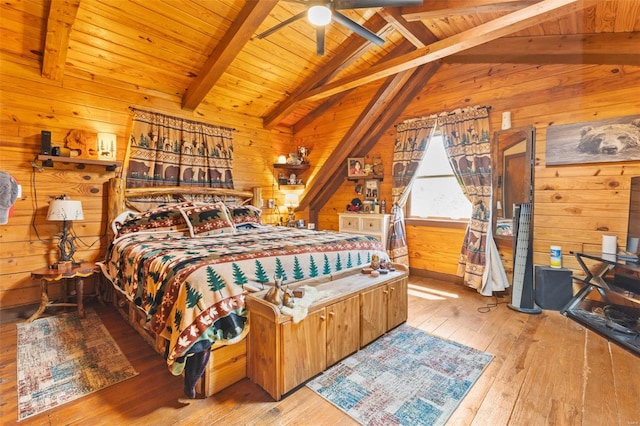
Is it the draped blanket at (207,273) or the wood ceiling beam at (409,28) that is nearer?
the draped blanket at (207,273)

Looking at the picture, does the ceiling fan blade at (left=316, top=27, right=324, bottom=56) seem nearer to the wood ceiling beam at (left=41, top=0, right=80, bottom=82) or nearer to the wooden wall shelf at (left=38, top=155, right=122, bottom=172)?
the wood ceiling beam at (left=41, top=0, right=80, bottom=82)

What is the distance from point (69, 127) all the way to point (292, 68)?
104 inches

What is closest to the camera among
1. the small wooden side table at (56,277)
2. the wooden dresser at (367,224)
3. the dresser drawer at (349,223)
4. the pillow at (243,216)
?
the small wooden side table at (56,277)

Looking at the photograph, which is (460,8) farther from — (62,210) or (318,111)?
(62,210)

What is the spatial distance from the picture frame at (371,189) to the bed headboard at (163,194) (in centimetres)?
176

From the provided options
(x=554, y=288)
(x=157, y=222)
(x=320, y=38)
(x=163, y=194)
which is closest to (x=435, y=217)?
(x=554, y=288)

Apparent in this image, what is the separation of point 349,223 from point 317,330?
294 centimetres

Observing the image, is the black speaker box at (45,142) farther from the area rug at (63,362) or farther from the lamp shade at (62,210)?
the area rug at (63,362)

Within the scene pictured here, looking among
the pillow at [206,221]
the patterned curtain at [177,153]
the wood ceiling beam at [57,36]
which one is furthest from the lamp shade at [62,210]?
the wood ceiling beam at [57,36]

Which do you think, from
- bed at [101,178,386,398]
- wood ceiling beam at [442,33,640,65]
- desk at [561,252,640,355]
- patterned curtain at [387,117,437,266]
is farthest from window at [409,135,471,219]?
bed at [101,178,386,398]

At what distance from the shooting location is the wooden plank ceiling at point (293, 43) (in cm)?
239

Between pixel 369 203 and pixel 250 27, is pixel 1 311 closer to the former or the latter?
pixel 250 27

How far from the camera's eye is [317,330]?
6.02 feet

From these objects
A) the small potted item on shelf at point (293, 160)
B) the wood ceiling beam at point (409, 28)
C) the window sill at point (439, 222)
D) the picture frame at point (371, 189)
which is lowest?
the window sill at point (439, 222)
